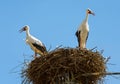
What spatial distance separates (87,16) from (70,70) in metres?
4.39

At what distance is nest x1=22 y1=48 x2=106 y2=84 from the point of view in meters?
13.3

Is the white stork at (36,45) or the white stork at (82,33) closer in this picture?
the white stork at (82,33)

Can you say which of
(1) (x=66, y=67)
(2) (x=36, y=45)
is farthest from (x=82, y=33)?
(1) (x=66, y=67)

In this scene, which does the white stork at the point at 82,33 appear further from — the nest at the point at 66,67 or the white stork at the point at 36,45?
the nest at the point at 66,67

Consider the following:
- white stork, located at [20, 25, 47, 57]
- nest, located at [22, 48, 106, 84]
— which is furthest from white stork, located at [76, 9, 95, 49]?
nest, located at [22, 48, 106, 84]

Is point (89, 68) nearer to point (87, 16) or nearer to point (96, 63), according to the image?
point (96, 63)

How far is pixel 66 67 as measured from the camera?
13.3 m

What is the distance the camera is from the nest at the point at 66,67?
43.7 feet

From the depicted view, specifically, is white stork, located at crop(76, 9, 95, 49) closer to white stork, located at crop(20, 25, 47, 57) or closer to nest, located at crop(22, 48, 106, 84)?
white stork, located at crop(20, 25, 47, 57)

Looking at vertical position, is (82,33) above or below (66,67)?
above

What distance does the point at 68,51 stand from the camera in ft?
44.6

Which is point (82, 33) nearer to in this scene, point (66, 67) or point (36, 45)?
point (36, 45)

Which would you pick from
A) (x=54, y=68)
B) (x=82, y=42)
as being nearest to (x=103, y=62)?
(x=54, y=68)

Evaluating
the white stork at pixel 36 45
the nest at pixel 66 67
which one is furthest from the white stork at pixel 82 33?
the nest at pixel 66 67
